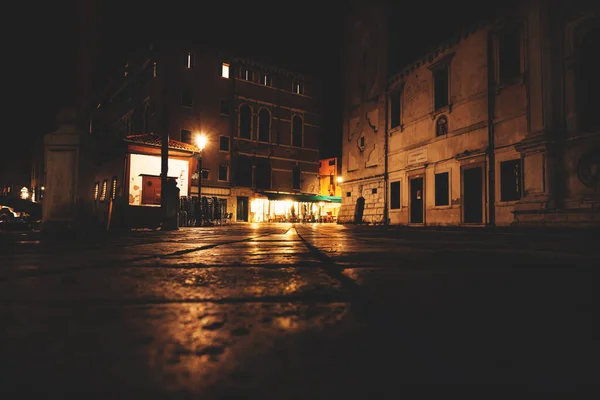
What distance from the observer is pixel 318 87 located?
129 feet

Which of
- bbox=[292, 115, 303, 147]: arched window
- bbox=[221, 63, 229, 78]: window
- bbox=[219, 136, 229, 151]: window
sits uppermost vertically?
bbox=[221, 63, 229, 78]: window

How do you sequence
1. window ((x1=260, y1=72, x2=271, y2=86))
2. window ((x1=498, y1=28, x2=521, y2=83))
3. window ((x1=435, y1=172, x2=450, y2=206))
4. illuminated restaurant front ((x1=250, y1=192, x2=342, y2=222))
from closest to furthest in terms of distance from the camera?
1. window ((x1=498, y1=28, x2=521, y2=83))
2. window ((x1=435, y1=172, x2=450, y2=206))
3. illuminated restaurant front ((x1=250, y1=192, x2=342, y2=222))
4. window ((x1=260, y1=72, x2=271, y2=86))

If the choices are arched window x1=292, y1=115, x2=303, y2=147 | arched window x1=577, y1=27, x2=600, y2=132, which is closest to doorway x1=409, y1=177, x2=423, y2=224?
arched window x1=577, y1=27, x2=600, y2=132

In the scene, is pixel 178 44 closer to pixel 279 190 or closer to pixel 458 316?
pixel 279 190

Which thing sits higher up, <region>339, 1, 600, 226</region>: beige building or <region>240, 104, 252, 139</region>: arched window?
<region>240, 104, 252, 139</region>: arched window

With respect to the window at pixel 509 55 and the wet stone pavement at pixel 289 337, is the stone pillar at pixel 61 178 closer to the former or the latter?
the wet stone pavement at pixel 289 337

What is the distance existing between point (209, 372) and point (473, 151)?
17.7 meters

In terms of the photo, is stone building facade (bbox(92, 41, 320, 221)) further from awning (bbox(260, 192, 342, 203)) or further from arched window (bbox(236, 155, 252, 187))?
awning (bbox(260, 192, 342, 203))

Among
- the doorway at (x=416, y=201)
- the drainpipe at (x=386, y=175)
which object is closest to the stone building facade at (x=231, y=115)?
the drainpipe at (x=386, y=175)

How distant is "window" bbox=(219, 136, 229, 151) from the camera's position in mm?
33531

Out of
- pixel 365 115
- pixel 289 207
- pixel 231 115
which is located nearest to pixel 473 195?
pixel 365 115

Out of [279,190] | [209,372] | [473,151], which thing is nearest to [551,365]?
[209,372]

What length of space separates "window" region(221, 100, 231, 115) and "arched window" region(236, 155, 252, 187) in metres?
3.98

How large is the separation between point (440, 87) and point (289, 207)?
65.6 feet
